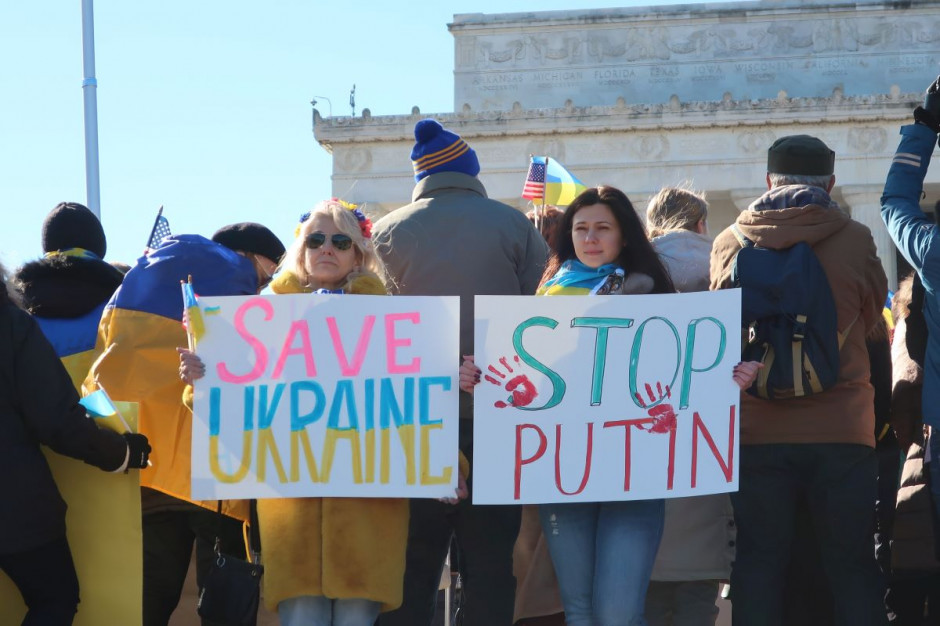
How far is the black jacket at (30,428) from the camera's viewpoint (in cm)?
484

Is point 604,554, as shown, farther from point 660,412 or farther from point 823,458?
point 823,458

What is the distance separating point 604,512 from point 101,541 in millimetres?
1833

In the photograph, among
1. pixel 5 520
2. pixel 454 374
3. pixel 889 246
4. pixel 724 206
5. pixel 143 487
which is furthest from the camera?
pixel 724 206

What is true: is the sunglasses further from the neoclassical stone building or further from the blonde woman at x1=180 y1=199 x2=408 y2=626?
the neoclassical stone building

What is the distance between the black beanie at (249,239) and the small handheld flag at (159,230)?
0.25 m

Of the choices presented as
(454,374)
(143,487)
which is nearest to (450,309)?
(454,374)

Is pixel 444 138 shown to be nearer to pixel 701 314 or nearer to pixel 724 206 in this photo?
pixel 701 314

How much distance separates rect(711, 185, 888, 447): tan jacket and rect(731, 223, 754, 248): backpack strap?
2cm

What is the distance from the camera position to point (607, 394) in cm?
516

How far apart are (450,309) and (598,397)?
629mm

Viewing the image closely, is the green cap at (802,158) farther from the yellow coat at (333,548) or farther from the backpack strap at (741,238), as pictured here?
the yellow coat at (333,548)

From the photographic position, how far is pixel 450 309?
5086 mm

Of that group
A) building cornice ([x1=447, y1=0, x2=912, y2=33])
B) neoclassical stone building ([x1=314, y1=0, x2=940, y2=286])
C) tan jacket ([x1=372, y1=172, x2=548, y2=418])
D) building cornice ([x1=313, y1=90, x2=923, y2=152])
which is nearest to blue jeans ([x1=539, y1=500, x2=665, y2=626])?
tan jacket ([x1=372, y1=172, x2=548, y2=418])

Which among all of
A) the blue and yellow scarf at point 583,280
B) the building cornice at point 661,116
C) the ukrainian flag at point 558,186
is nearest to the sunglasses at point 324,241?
the blue and yellow scarf at point 583,280
